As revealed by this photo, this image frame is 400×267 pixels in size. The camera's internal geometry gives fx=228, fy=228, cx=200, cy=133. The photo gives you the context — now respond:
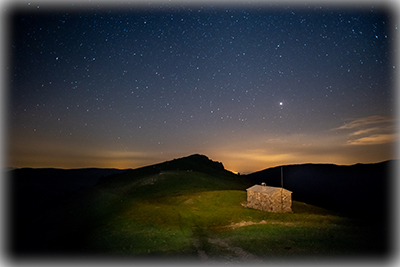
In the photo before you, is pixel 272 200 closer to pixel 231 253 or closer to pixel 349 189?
pixel 231 253

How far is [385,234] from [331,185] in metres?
150

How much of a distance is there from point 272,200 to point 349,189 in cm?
12667

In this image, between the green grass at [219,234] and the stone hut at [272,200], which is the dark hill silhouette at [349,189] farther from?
the green grass at [219,234]

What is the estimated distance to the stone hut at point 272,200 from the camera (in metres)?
45.0

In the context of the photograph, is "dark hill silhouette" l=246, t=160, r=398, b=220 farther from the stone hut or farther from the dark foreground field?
the dark foreground field

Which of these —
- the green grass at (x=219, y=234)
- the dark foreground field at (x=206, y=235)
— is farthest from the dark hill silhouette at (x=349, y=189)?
the dark foreground field at (x=206, y=235)

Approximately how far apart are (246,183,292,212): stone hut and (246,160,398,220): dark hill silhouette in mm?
47204

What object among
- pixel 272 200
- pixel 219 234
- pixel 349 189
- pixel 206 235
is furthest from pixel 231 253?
pixel 349 189

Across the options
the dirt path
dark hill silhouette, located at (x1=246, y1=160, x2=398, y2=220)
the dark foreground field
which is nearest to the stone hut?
the dark foreground field

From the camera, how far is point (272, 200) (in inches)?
1770

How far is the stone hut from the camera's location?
45031mm

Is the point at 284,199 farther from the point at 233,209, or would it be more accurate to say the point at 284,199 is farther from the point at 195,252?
the point at 195,252

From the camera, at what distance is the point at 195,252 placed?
2388cm

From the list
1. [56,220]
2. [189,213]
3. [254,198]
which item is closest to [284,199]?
[254,198]
